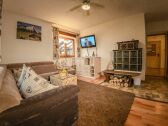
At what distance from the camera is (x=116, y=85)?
3.43m

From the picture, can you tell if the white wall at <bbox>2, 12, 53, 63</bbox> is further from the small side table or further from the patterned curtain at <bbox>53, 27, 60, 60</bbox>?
the small side table

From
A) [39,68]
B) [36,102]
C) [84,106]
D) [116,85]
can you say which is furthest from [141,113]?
[39,68]

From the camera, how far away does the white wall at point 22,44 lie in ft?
10.4

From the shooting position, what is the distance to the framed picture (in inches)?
134

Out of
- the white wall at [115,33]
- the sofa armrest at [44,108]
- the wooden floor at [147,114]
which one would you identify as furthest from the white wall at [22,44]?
the wooden floor at [147,114]

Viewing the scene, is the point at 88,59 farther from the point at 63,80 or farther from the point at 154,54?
the point at 154,54

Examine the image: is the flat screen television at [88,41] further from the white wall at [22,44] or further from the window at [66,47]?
the white wall at [22,44]

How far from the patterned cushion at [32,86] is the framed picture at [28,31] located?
9.57 feet

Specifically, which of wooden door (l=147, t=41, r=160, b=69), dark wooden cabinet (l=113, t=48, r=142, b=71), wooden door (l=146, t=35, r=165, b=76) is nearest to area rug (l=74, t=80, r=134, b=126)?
dark wooden cabinet (l=113, t=48, r=142, b=71)

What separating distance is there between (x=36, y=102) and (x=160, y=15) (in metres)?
4.74

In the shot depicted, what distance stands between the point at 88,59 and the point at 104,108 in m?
3.04

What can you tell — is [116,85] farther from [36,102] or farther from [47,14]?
[47,14]

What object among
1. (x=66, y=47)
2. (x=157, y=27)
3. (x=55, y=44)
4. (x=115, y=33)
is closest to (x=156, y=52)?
(x=157, y=27)

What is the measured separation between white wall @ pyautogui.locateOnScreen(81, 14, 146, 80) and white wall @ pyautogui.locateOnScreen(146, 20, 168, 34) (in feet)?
3.92
